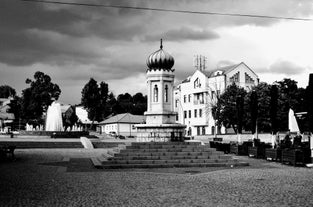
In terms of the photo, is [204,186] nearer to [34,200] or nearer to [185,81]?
[34,200]

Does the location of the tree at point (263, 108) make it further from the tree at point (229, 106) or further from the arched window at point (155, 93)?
the arched window at point (155, 93)

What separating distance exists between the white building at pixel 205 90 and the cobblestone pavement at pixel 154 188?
167 feet

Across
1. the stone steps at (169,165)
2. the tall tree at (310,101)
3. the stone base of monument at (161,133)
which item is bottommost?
the stone steps at (169,165)

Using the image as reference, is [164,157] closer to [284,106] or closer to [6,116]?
[284,106]

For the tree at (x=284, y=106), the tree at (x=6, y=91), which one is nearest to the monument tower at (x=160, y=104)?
the tree at (x=284, y=106)

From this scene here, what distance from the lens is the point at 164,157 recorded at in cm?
2128

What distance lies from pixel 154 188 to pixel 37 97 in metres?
75.4

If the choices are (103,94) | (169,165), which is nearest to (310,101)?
Result: (169,165)

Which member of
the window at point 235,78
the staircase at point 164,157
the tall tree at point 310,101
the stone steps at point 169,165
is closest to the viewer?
the tall tree at point 310,101

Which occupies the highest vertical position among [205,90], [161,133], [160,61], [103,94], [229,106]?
[103,94]

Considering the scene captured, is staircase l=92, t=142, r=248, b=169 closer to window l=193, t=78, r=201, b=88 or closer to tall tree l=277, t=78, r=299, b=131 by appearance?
tall tree l=277, t=78, r=299, b=131

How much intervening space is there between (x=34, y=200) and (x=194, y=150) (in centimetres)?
1289

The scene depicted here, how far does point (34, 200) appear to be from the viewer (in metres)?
10.4

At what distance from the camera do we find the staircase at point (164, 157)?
800 inches
